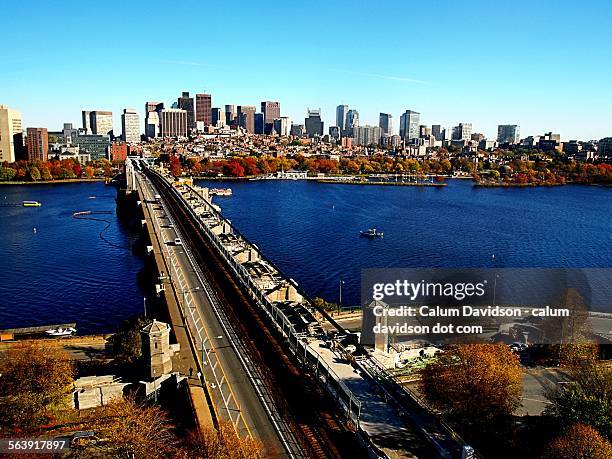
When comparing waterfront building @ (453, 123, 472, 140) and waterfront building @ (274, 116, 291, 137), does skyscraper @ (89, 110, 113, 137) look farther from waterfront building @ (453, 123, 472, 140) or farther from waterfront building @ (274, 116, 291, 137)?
waterfront building @ (453, 123, 472, 140)

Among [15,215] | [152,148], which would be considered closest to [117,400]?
[15,215]

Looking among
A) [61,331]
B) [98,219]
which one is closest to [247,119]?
[98,219]

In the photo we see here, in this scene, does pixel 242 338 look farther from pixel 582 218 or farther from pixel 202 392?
pixel 582 218

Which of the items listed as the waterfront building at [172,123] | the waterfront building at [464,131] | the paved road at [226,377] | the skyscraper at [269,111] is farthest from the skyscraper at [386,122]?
the paved road at [226,377]

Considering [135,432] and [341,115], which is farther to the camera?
[341,115]

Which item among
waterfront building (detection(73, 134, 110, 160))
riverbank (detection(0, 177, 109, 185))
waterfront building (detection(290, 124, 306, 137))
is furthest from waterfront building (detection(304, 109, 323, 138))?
riverbank (detection(0, 177, 109, 185))

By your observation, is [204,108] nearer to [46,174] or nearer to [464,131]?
[464,131]

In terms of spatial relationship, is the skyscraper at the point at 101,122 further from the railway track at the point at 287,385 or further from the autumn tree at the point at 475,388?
the autumn tree at the point at 475,388
